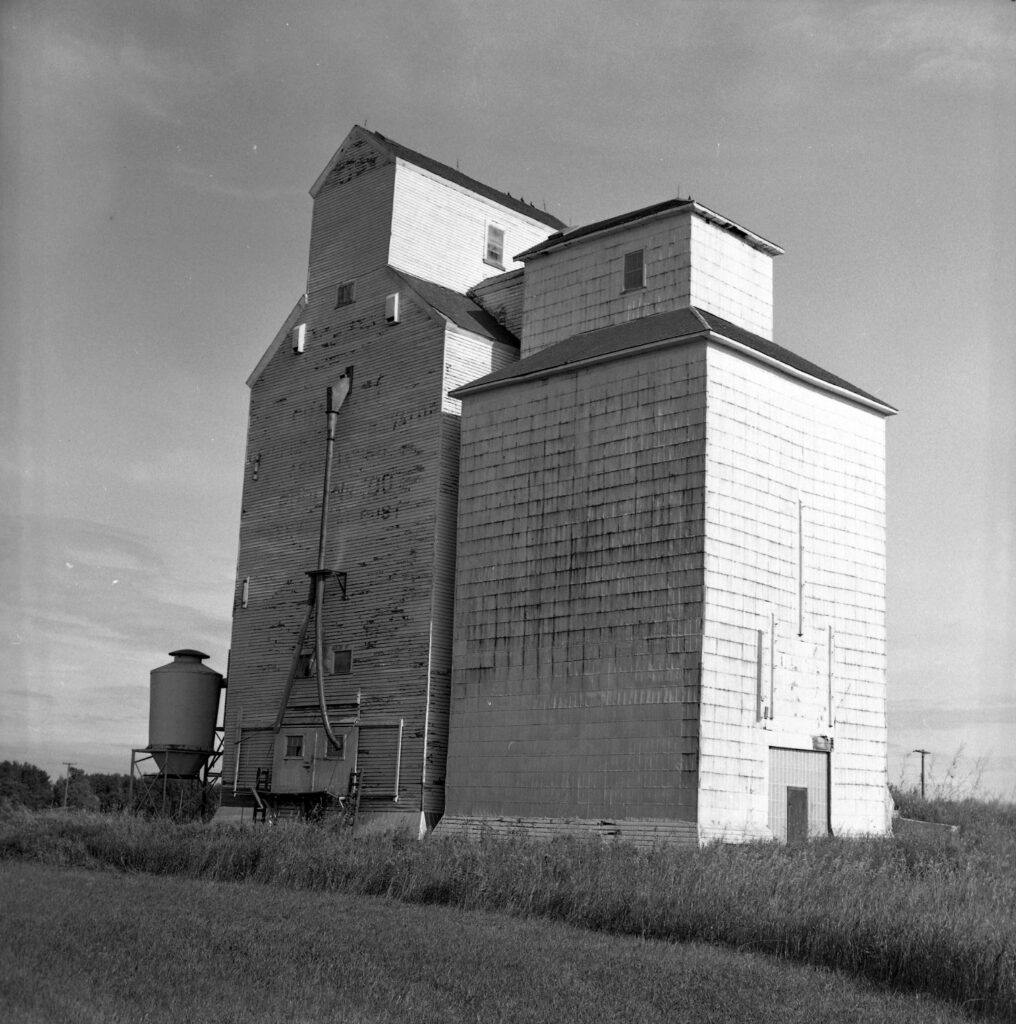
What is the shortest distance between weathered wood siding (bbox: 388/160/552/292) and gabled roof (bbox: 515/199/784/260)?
2.69 m

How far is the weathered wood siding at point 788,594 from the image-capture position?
1018 inches

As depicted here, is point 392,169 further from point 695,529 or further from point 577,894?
point 577,894

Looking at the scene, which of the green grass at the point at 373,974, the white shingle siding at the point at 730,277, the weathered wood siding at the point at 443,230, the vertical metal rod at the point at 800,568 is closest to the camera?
the green grass at the point at 373,974

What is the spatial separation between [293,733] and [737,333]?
44.4ft

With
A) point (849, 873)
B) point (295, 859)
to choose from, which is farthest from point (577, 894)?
point (295, 859)

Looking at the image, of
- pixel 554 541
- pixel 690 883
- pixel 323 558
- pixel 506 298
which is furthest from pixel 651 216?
pixel 690 883

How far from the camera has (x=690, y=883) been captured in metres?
18.5

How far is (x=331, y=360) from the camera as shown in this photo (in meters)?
34.7

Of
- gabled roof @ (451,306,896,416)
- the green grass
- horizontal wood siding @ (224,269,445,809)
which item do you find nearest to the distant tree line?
horizontal wood siding @ (224,269,445,809)

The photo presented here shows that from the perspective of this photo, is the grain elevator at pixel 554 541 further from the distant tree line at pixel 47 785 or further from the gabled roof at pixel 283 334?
the distant tree line at pixel 47 785

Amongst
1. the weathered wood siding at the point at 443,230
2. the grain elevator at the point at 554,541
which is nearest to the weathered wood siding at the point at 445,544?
the grain elevator at the point at 554,541

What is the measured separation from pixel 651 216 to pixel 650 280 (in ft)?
4.55

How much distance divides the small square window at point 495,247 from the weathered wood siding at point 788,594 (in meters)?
10.7

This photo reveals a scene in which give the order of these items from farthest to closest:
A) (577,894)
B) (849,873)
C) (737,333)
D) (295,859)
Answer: (737,333) < (295,859) < (849,873) < (577,894)
